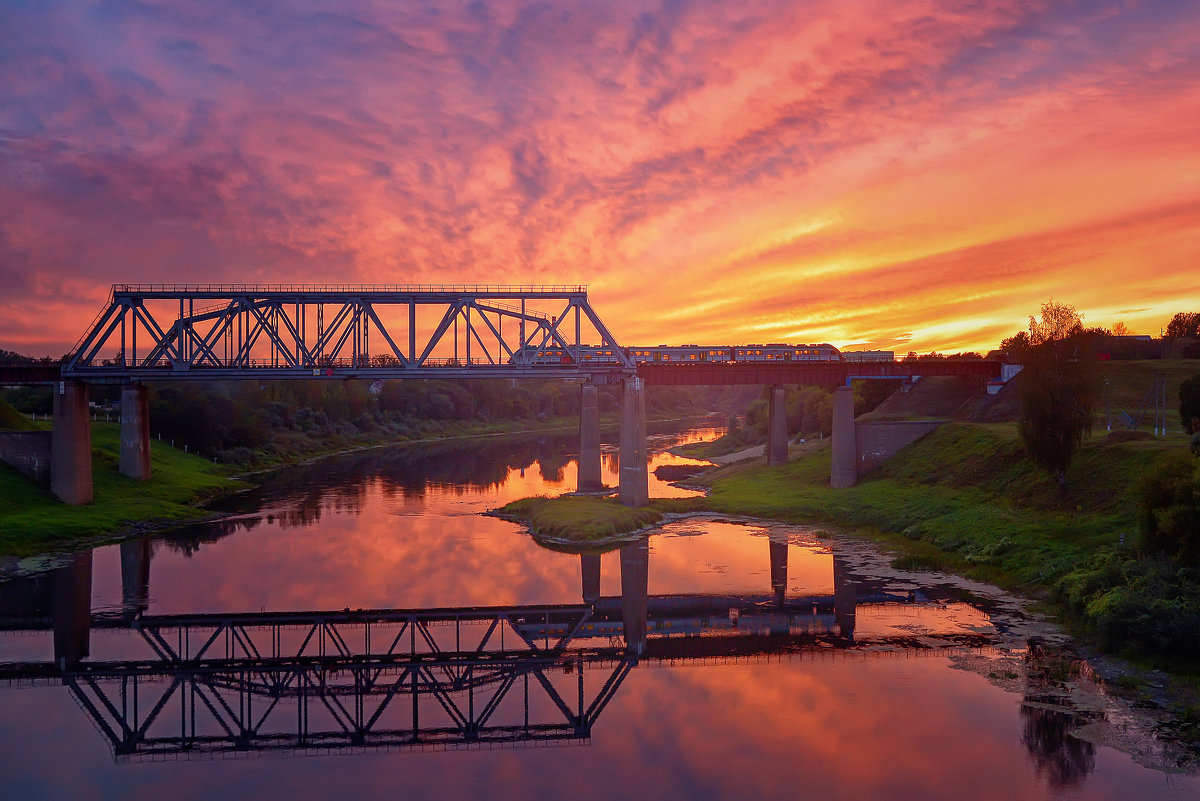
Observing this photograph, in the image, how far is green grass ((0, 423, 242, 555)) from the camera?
60091 millimetres

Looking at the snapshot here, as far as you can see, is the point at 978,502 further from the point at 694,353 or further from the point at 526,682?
the point at 694,353

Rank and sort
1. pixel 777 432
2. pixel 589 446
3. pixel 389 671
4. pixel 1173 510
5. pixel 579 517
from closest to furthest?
pixel 389 671 → pixel 1173 510 → pixel 579 517 → pixel 589 446 → pixel 777 432

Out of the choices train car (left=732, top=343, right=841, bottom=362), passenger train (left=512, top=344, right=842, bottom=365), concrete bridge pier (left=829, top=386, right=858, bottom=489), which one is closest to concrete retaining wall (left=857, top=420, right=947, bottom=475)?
concrete bridge pier (left=829, top=386, right=858, bottom=489)

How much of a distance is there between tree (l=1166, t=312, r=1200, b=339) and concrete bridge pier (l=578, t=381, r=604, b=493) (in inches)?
3902

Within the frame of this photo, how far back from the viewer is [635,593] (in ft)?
156

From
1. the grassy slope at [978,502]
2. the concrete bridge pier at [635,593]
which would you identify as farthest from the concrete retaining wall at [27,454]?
the grassy slope at [978,502]

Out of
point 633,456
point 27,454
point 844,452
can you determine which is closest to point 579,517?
point 633,456

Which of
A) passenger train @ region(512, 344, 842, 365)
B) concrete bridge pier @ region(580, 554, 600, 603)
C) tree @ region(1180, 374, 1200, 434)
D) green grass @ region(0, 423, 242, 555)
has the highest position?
passenger train @ region(512, 344, 842, 365)

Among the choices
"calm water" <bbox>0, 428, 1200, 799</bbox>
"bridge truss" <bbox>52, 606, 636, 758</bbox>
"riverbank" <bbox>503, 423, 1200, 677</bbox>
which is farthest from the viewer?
"riverbank" <bbox>503, 423, 1200, 677</bbox>

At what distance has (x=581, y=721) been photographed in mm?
30188

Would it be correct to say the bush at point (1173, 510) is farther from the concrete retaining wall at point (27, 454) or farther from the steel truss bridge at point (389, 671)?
the concrete retaining wall at point (27, 454)

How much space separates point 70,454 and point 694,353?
61.1 m

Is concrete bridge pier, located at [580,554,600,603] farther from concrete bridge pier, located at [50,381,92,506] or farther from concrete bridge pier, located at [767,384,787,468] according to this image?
concrete bridge pier, located at [50,381,92,506]

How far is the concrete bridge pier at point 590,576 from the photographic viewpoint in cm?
4732
